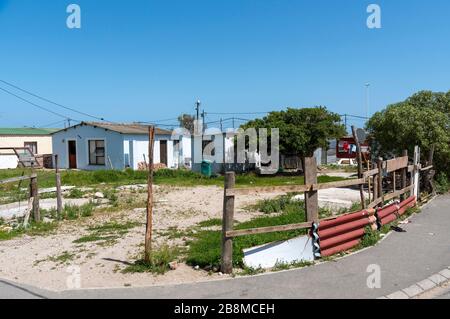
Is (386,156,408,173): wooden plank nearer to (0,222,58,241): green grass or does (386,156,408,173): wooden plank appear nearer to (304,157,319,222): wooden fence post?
(304,157,319,222): wooden fence post

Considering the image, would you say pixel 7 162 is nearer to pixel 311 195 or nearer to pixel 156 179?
pixel 156 179

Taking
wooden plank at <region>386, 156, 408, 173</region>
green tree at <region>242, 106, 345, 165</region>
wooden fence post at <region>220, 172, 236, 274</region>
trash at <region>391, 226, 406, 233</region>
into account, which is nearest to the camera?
wooden fence post at <region>220, 172, 236, 274</region>

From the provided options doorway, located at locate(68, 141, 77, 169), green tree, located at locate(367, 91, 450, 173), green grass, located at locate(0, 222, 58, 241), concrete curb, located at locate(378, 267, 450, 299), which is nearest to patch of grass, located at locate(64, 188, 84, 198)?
green grass, located at locate(0, 222, 58, 241)

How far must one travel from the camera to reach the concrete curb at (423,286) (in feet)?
18.2

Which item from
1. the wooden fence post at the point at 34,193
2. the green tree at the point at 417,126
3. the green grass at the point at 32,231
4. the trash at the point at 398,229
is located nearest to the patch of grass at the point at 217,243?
the trash at the point at 398,229

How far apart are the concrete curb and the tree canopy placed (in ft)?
61.3

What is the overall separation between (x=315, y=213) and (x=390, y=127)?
35.9ft

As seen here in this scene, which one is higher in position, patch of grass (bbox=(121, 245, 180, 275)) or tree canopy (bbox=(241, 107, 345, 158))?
tree canopy (bbox=(241, 107, 345, 158))

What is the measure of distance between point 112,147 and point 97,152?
5.47ft

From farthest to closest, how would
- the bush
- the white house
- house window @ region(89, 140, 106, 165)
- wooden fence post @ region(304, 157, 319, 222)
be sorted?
1. house window @ region(89, 140, 106, 165)
2. the white house
3. the bush
4. wooden fence post @ region(304, 157, 319, 222)

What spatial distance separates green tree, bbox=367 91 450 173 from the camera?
15906 millimetres

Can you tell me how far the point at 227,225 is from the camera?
639 centimetres

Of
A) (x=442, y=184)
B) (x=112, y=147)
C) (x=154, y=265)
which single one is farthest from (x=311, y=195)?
(x=112, y=147)
